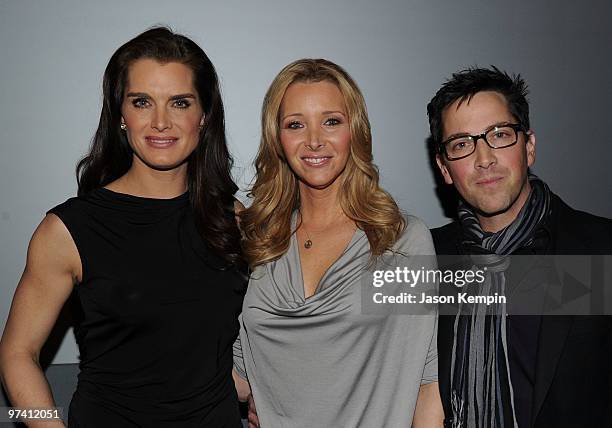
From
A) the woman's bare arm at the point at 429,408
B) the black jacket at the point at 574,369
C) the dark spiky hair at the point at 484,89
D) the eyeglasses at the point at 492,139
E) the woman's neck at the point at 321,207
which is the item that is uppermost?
the dark spiky hair at the point at 484,89

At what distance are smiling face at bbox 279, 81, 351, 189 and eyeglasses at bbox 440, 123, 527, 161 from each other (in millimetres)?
398

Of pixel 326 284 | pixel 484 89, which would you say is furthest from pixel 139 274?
pixel 484 89

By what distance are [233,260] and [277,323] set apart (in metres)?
0.28

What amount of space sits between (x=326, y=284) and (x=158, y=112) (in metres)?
0.82

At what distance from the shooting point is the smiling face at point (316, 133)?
2152mm

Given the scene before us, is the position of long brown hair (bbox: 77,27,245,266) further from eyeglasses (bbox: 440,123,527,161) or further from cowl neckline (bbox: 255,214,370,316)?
eyeglasses (bbox: 440,123,527,161)

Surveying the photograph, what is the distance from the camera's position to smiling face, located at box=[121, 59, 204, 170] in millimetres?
1987

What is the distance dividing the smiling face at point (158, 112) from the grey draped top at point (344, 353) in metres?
0.65

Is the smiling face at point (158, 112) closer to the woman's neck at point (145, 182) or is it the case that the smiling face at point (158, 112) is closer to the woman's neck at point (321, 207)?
the woman's neck at point (145, 182)

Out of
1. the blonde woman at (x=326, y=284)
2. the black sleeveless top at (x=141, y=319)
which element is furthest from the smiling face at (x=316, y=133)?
the black sleeveless top at (x=141, y=319)

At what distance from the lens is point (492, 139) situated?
6.70 feet

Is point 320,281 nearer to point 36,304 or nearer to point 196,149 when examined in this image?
point 196,149

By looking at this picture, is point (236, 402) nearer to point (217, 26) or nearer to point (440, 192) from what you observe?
point (440, 192)

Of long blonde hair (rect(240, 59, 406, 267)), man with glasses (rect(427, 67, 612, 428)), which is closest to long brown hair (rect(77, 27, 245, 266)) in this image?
long blonde hair (rect(240, 59, 406, 267))
